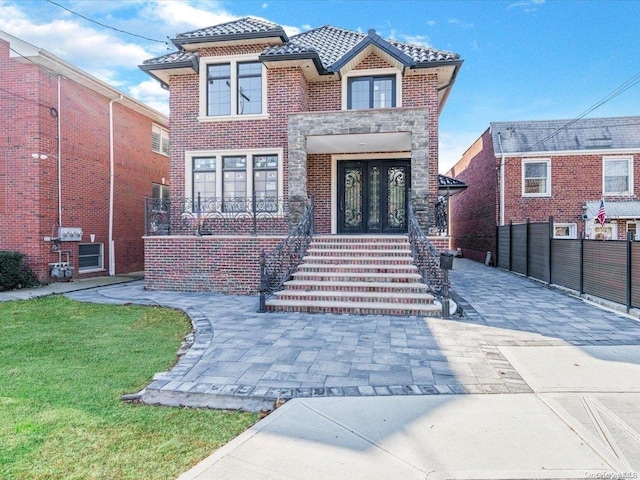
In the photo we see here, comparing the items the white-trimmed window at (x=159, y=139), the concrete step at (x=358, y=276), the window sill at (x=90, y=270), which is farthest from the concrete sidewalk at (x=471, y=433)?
the white-trimmed window at (x=159, y=139)

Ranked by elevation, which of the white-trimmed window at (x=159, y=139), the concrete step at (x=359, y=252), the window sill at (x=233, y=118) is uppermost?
the white-trimmed window at (x=159, y=139)

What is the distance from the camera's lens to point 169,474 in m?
2.35

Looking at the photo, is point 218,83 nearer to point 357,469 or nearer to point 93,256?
point 93,256

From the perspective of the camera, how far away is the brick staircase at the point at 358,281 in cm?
712

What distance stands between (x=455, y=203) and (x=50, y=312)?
2308cm

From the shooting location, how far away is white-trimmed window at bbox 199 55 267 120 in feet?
35.9

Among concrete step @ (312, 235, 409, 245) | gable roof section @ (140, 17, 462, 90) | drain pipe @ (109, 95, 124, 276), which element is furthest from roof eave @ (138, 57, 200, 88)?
concrete step @ (312, 235, 409, 245)

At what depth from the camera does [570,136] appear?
53.0 ft

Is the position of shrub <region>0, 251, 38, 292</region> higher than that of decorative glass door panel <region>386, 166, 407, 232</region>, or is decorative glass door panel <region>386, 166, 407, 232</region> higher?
decorative glass door panel <region>386, 166, 407, 232</region>

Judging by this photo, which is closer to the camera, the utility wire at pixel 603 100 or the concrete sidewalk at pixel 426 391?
the concrete sidewalk at pixel 426 391

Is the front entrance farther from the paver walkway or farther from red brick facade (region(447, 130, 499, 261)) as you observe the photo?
red brick facade (region(447, 130, 499, 261))

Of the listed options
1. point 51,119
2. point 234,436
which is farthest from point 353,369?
point 51,119

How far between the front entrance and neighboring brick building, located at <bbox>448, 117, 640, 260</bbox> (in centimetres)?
716

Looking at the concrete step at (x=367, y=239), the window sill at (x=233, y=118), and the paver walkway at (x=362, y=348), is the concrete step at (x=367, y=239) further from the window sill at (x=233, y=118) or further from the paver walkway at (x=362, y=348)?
the window sill at (x=233, y=118)
